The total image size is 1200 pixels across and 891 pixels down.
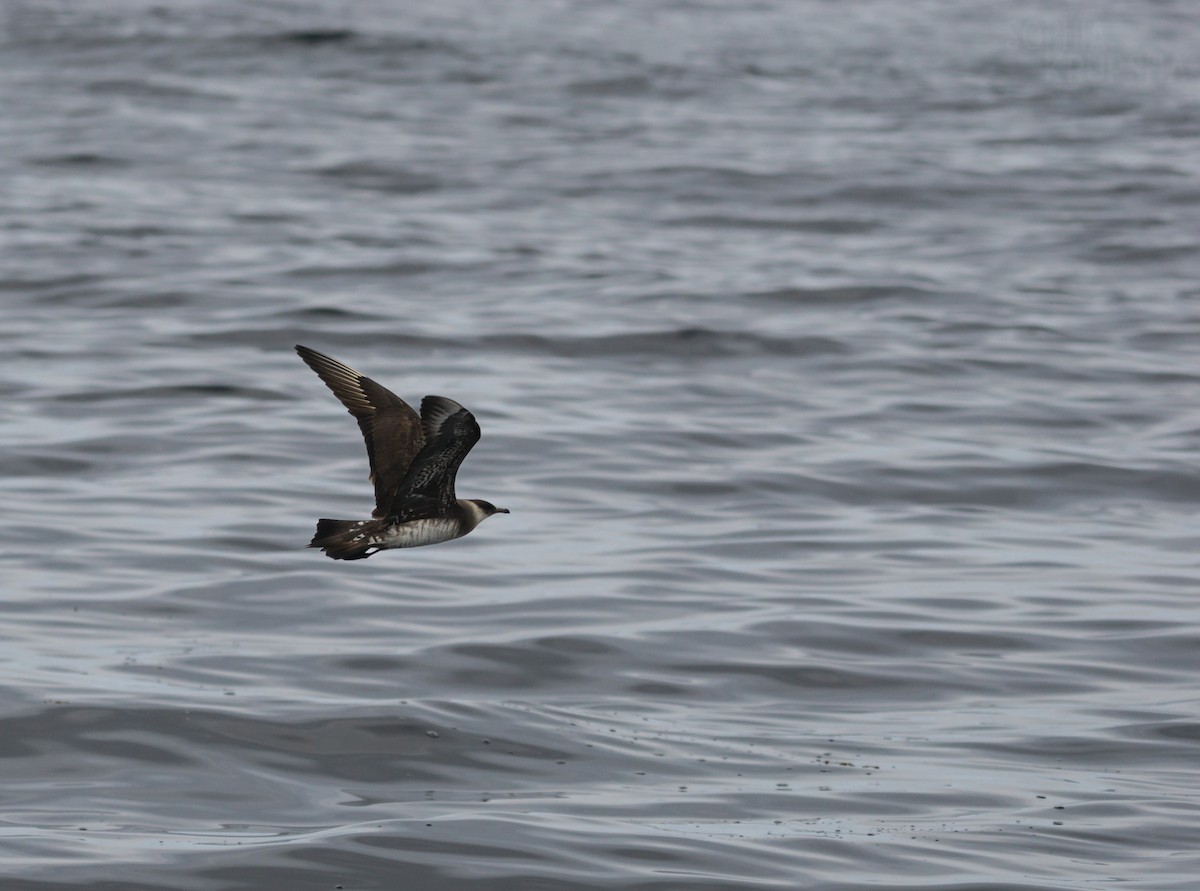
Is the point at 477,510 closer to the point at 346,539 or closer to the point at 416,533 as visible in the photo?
the point at 416,533

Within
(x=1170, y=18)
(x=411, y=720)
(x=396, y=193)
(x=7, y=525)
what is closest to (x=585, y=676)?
(x=411, y=720)

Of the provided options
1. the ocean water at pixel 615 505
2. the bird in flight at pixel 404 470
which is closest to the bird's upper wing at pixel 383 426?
the bird in flight at pixel 404 470

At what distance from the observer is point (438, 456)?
6871 mm

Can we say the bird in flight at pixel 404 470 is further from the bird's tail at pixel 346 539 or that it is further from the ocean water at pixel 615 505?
the ocean water at pixel 615 505

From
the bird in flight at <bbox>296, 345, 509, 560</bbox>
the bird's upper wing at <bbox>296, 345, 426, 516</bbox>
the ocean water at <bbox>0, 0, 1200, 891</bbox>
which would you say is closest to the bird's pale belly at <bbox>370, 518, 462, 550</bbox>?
the bird in flight at <bbox>296, 345, 509, 560</bbox>

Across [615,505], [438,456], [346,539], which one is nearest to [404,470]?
[438,456]

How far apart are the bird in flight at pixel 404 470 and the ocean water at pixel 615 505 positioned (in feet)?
6.41

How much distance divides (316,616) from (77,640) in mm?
1456

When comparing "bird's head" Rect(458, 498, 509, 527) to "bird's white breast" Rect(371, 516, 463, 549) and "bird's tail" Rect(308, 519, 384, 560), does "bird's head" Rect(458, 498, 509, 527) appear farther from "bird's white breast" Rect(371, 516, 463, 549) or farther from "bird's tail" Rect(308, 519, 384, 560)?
"bird's tail" Rect(308, 519, 384, 560)

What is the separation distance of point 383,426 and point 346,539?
2.05 ft

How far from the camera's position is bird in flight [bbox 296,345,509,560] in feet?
21.7

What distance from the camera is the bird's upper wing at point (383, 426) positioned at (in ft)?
23.0

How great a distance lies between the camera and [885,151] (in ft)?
99.8

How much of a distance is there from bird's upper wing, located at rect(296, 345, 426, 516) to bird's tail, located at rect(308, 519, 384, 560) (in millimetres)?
283
